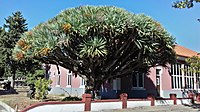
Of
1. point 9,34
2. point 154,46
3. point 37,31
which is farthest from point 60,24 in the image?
point 9,34

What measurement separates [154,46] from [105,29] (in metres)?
3.47

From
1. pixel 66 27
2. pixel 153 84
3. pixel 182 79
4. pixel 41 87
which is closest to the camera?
pixel 66 27

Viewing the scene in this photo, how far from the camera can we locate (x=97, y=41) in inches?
587

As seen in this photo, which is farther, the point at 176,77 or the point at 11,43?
the point at 11,43

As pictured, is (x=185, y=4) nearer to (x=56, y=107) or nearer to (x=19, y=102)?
(x=56, y=107)

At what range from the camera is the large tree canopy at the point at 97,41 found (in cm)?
1490

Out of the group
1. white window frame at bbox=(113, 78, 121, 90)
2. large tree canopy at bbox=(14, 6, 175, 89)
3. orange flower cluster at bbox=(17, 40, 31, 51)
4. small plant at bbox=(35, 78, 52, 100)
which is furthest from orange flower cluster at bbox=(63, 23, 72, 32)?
white window frame at bbox=(113, 78, 121, 90)

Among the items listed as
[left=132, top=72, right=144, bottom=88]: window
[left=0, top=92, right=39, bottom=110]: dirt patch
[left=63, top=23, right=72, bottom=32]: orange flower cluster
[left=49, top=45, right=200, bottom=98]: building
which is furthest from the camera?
[left=132, top=72, right=144, bottom=88]: window

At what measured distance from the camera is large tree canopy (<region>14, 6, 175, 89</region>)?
1490 cm

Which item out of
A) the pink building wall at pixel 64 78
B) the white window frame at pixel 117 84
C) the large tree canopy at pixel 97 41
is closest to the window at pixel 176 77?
the white window frame at pixel 117 84

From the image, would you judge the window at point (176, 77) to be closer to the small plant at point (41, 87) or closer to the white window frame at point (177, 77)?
the white window frame at point (177, 77)

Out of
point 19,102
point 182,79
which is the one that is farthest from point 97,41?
point 182,79

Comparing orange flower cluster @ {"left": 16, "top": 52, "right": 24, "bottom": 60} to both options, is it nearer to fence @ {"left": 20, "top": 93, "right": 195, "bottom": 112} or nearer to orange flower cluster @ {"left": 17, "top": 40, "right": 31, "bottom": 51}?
orange flower cluster @ {"left": 17, "top": 40, "right": 31, "bottom": 51}

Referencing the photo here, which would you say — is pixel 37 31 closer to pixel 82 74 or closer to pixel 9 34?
pixel 82 74
